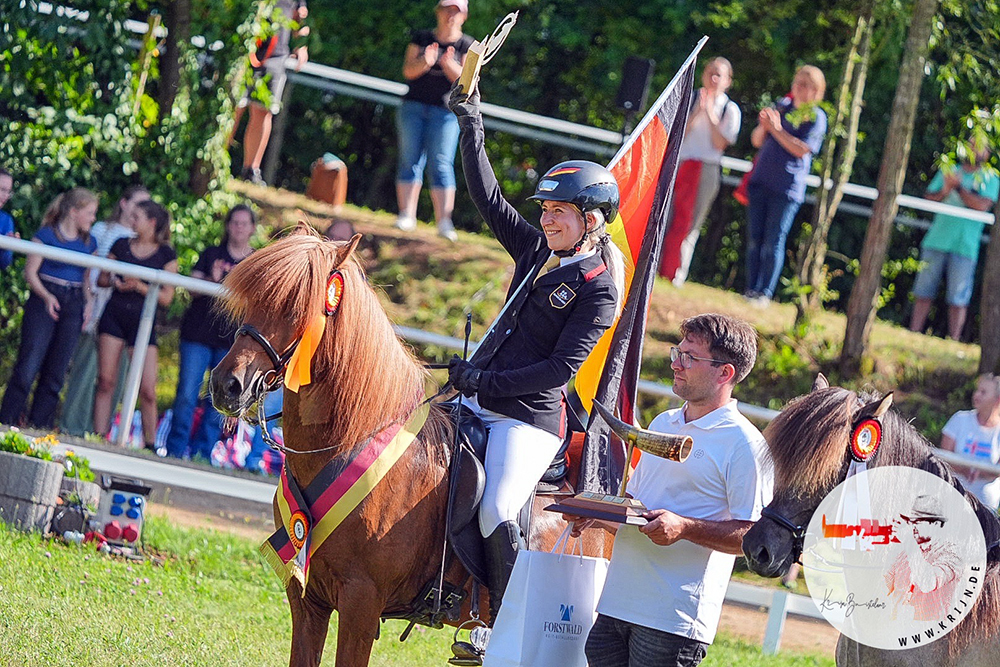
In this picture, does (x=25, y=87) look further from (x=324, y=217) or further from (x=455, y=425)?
(x=455, y=425)

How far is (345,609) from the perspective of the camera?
17.2 feet

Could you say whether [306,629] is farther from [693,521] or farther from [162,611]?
[162,611]

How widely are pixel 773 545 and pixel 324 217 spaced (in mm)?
9587

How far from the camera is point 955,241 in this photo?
13.4 metres

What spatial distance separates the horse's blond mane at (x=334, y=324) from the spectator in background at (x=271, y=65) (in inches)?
269

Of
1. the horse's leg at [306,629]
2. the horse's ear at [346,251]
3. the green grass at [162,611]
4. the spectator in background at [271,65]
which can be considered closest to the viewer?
the horse's ear at [346,251]

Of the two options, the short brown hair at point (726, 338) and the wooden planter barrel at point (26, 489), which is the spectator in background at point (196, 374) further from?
the short brown hair at point (726, 338)

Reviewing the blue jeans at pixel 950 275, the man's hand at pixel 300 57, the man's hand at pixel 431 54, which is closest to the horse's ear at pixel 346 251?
the man's hand at pixel 431 54

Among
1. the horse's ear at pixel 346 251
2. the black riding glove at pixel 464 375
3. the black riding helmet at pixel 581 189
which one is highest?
the black riding helmet at pixel 581 189

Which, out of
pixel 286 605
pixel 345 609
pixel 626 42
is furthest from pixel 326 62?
pixel 345 609

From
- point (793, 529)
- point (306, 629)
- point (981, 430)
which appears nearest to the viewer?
point (793, 529)

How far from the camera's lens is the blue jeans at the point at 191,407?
9.29 m

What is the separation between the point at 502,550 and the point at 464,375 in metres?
0.76

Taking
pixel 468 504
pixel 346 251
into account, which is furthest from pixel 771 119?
pixel 346 251
